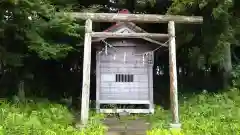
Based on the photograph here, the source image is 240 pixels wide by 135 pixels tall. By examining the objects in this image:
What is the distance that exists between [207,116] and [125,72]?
10.5 feet

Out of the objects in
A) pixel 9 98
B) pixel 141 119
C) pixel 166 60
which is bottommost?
pixel 141 119

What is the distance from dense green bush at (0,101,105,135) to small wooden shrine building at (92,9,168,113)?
1463mm

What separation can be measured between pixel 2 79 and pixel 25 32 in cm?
266

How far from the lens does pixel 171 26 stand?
9.94 metres

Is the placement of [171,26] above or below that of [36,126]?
above

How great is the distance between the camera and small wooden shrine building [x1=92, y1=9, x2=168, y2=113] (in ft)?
38.5

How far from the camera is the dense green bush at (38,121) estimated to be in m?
7.46

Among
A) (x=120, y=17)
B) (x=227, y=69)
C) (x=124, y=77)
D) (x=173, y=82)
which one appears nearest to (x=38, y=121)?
(x=120, y=17)

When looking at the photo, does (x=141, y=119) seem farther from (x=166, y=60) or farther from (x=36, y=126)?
(x=166, y=60)

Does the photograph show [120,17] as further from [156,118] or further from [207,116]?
[207,116]

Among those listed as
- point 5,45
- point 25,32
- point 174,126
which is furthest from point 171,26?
point 5,45

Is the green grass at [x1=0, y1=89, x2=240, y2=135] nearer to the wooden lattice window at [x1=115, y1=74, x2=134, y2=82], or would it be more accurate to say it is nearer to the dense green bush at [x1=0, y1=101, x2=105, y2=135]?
the dense green bush at [x1=0, y1=101, x2=105, y2=135]

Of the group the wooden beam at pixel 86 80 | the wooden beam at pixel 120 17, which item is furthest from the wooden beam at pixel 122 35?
the wooden beam at pixel 120 17

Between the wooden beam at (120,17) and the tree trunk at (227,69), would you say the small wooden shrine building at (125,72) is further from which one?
the tree trunk at (227,69)
